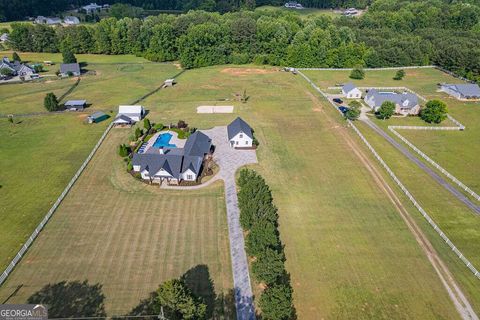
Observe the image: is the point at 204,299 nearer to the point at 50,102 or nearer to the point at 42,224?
the point at 42,224

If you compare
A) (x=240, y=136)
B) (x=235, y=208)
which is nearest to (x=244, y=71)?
(x=240, y=136)

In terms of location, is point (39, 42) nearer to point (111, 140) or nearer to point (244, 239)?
point (111, 140)

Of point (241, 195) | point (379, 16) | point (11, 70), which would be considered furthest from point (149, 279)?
point (379, 16)

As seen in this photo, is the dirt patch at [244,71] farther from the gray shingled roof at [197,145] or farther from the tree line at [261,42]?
the gray shingled roof at [197,145]

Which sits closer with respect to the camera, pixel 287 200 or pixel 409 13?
pixel 287 200

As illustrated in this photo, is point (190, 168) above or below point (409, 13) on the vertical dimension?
below

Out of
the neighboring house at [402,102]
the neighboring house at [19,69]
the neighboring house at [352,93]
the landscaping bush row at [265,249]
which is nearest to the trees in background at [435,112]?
the neighboring house at [402,102]
